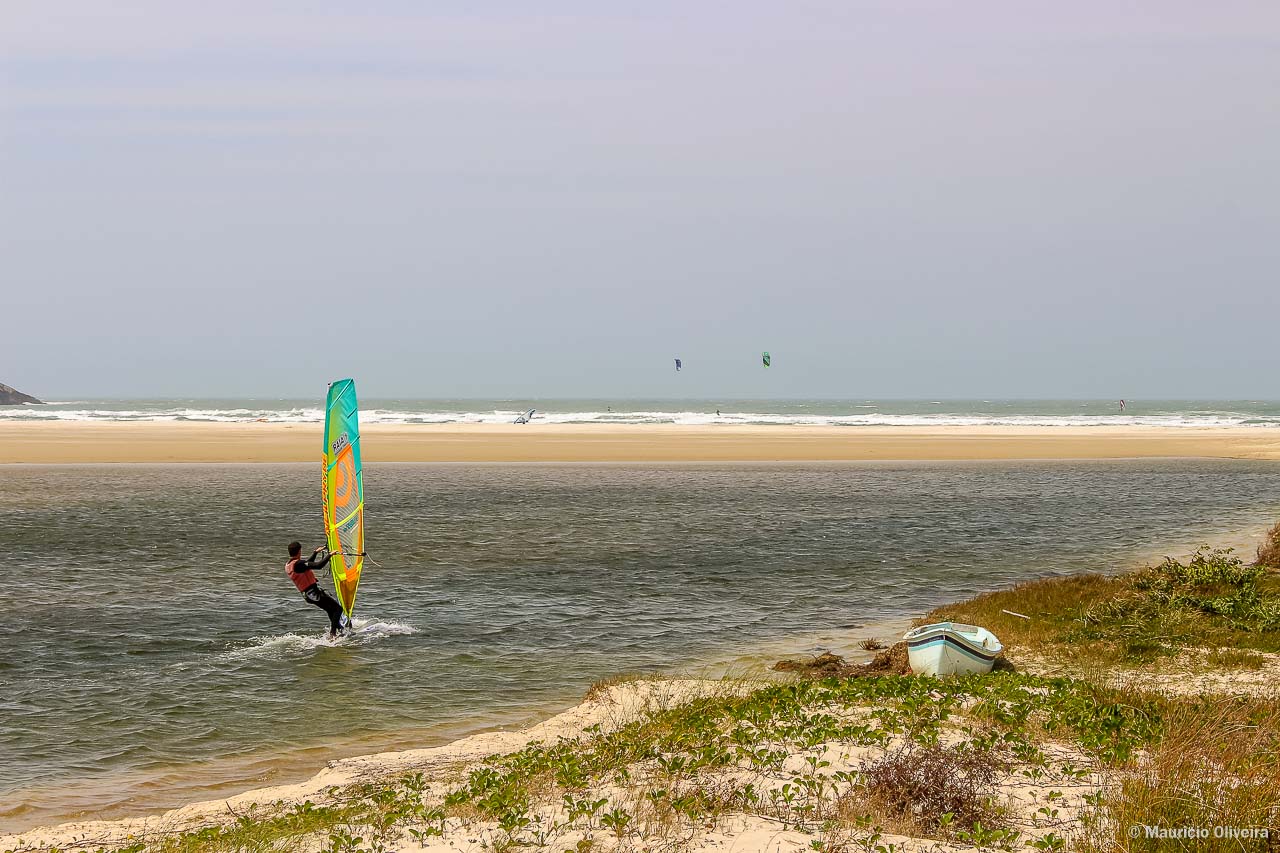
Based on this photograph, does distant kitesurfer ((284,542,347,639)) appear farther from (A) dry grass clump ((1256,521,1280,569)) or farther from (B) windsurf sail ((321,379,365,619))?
(A) dry grass clump ((1256,521,1280,569))

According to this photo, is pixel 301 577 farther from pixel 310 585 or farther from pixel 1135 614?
pixel 1135 614

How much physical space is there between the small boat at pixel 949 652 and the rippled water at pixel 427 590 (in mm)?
3082

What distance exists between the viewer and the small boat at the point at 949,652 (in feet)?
34.7

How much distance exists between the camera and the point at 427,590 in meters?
17.7

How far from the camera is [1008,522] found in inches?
1074

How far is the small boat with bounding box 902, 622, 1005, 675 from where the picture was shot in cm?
1056

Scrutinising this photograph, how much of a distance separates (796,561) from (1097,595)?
23.3 feet

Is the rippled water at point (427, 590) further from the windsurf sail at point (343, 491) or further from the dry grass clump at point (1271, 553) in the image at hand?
the dry grass clump at point (1271, 553)

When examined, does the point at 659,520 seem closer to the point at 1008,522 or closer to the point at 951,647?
the point at 1008,522

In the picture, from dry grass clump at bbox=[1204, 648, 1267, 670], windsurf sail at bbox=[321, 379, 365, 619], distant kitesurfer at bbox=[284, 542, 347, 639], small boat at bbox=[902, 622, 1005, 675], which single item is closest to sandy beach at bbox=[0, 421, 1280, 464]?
windsurf sail at bbox=[321, 379, 365, 619]

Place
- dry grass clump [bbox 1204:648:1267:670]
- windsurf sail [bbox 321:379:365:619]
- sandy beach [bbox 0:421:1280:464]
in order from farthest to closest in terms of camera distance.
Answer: sandy beach [bbox 0:421:1280:464] → windsurf sail [bbox 321:379:365:619] → dry grass clump [bbox 1204:648:1267:670]

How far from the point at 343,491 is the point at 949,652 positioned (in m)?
9.16

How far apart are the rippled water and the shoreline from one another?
0.31 metres

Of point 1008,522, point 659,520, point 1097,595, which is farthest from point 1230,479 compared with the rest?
point 1097,595
